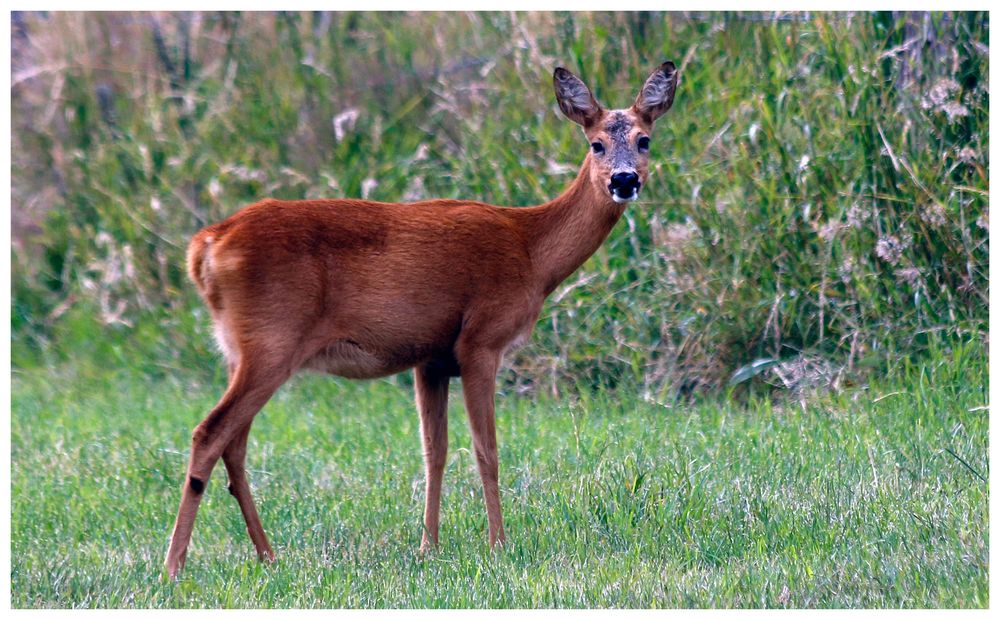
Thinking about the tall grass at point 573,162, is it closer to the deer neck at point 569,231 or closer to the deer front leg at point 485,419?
the deer neck at point 569,231

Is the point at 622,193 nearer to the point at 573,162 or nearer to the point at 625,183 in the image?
Result: the point at 625,183

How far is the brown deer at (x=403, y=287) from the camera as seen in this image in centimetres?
511

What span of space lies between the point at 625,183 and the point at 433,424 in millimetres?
1246

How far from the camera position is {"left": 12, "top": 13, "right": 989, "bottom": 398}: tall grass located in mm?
7430

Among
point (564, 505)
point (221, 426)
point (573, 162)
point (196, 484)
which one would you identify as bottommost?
point (564, 505)

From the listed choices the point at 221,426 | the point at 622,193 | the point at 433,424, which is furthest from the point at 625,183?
the point at 221,426

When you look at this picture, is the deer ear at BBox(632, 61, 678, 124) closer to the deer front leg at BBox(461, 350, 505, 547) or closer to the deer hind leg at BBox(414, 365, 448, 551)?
the deer front leg at BBox(461, 350, 505, 547)

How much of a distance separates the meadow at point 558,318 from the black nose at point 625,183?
44.6 inches

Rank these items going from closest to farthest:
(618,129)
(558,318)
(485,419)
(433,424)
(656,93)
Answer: (485,419) < (618,129) < (433,424) < (656,93) < (558,318)

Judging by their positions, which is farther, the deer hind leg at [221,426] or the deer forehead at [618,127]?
the deer forehead at [618,127]

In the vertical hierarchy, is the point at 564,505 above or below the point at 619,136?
below

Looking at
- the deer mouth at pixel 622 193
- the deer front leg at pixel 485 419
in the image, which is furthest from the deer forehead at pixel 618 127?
the deer front leg at pixel 485 419

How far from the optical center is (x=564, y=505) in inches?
215

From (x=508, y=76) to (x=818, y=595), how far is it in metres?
5.43
